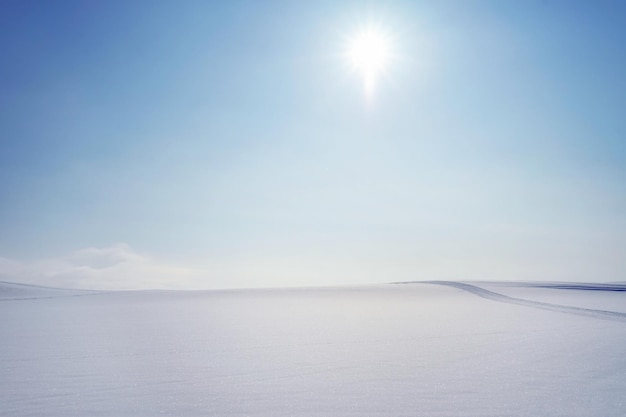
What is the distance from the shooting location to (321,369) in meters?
6.46

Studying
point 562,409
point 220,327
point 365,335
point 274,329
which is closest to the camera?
point 562,409

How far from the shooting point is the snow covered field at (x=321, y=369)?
4.82m

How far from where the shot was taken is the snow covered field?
482cm

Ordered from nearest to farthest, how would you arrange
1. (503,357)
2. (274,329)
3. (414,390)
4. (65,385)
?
(414,390)
(65,385)
(503,357)
(274,329)

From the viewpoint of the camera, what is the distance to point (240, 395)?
5.26 metres

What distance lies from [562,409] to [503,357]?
2438 millimetres

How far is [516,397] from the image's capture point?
496cm

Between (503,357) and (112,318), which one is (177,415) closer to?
(503,357)

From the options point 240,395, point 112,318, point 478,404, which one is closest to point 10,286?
point 112,318

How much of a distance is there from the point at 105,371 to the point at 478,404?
4966mm

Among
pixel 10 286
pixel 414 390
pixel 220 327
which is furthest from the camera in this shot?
pixel 10 286

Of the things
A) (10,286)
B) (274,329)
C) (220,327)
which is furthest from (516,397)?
(10,286)

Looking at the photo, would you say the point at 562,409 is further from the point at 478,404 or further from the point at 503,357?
the point at 503,357

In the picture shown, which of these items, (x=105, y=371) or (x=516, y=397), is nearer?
(x=516, y=397)
